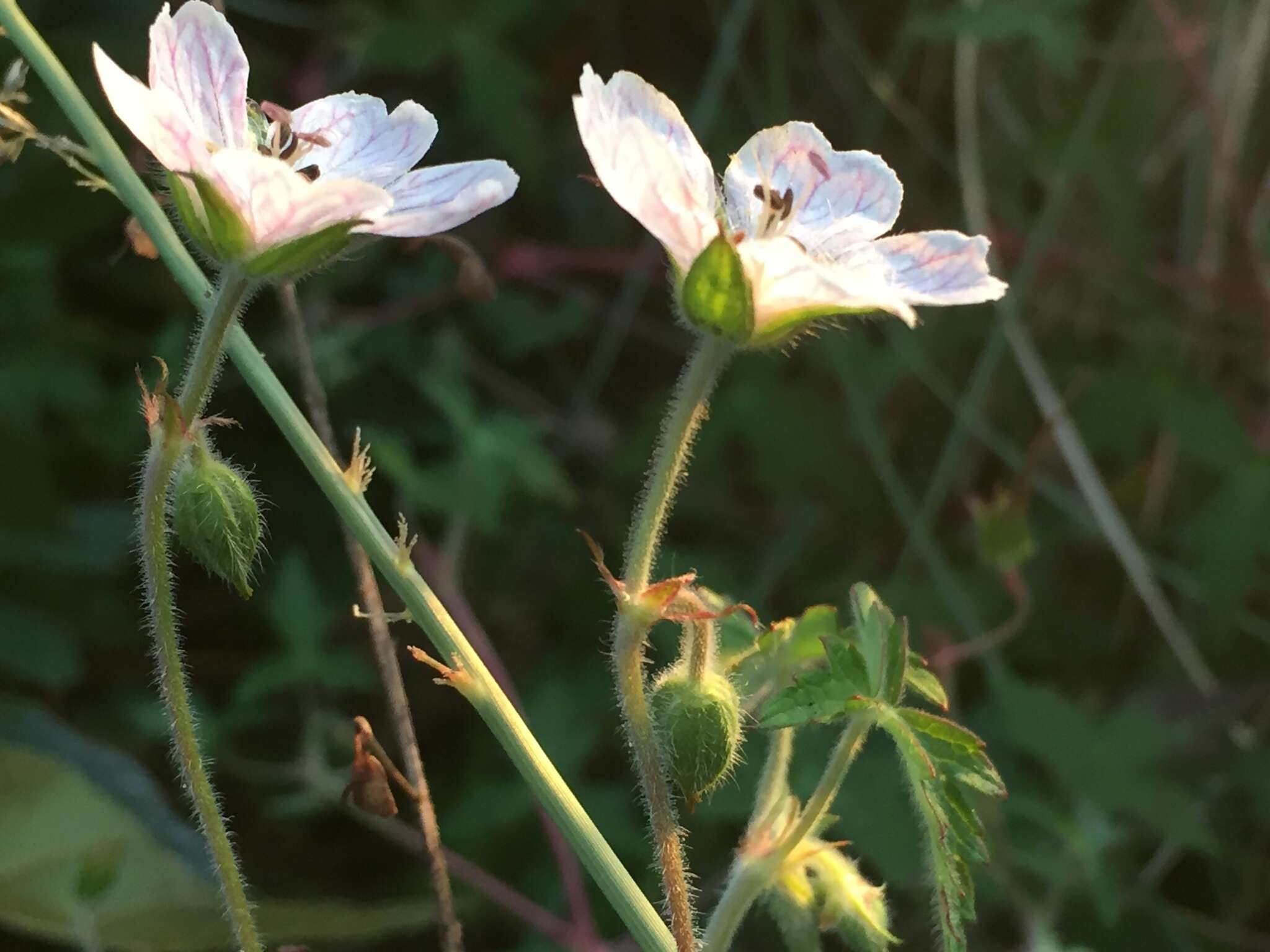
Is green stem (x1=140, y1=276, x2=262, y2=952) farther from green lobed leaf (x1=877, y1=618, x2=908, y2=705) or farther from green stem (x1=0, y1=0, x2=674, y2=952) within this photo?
green lobed leaf (x1=877, y1=618, x2=908, y2=705)

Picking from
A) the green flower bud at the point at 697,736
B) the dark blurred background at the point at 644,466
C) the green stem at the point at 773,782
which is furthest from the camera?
the dark blurred background at the point at 644,466

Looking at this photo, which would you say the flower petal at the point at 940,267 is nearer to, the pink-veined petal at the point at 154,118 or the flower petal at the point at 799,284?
the flower petal at the point at 799,284

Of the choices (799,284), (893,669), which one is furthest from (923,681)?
(799,284)

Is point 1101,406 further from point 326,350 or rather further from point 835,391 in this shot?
point 326,350

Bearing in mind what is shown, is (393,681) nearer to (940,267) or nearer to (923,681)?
(923,681)

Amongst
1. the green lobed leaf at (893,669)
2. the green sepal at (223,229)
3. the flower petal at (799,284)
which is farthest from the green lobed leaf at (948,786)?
the green sepal at (223,229)

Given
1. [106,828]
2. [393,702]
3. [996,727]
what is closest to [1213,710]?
[996,727]

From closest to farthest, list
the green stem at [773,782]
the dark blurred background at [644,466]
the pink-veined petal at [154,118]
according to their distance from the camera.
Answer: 1. the pink-veined petal at [154,118]
2. the green stem at [773,782]
3. the dark blurred background at [644,466]

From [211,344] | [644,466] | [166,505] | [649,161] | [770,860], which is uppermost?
[649,161]
